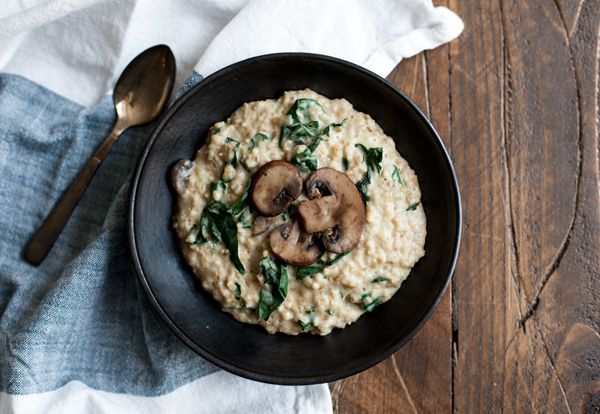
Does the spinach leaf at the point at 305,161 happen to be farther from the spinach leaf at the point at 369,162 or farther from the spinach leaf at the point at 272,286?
the spinach leaf at the point at 272,286

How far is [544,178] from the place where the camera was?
3.55m

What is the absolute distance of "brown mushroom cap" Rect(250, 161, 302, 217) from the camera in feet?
9.46

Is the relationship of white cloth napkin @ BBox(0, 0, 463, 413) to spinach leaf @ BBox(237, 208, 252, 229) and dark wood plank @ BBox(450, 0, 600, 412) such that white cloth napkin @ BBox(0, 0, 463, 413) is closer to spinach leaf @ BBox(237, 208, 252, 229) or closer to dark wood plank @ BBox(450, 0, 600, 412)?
dark wood plank @ BBox(450, 0, 600, 412)

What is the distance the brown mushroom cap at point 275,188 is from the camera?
2.88m

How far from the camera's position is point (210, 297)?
3215mm

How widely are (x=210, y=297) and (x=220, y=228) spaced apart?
421 mm

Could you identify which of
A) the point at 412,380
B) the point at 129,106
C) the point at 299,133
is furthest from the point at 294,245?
the point at 129,106

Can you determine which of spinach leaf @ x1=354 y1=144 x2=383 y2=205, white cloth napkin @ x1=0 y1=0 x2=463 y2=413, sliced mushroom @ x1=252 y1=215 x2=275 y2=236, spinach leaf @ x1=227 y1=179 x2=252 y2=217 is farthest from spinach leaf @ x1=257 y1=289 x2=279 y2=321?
spinach leaf @ x1=354 y1=144 x2=383 y2=205

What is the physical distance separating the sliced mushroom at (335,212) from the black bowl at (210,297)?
1.66ft

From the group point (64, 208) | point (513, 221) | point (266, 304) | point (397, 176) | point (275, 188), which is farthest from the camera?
point (513, 221)

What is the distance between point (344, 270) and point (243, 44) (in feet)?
4.34

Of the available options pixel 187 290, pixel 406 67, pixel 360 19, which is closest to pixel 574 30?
pixel 406 67

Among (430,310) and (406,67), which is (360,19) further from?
(430,310)

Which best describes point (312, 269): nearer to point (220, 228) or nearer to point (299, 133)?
point (220, 228)
